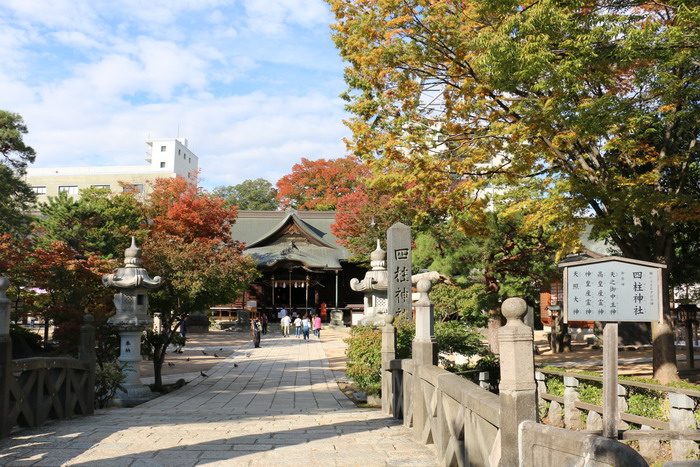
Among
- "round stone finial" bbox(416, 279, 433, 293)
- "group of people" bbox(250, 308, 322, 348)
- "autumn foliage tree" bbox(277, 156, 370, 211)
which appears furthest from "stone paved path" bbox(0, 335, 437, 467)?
"autumn foliage tree" bbox(277, 156, 370, 211)

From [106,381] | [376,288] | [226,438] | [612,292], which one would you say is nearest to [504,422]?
[612,292]

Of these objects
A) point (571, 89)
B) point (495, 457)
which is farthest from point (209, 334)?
point (495, 457)

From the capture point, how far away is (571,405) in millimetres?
9984

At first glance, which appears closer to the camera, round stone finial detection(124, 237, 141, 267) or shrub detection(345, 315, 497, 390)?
shrub detection(345, 315, 497, 390)

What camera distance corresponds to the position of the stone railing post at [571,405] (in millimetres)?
9898

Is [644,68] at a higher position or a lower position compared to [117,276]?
higher

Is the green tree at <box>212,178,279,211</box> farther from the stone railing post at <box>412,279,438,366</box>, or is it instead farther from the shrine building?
the stone railing post at <box>412,279,438,366</box>

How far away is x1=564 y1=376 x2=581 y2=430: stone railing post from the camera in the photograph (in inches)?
390

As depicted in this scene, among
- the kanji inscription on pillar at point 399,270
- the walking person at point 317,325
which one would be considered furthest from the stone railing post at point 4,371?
the walking person at point 317,325

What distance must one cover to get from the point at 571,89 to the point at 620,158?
411cm

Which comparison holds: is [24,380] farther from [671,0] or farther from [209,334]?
[209,334]

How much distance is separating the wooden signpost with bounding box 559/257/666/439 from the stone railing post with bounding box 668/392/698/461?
2.81m

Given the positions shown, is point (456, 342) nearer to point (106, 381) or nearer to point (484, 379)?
point (484, 379)

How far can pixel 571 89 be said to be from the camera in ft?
30.5
